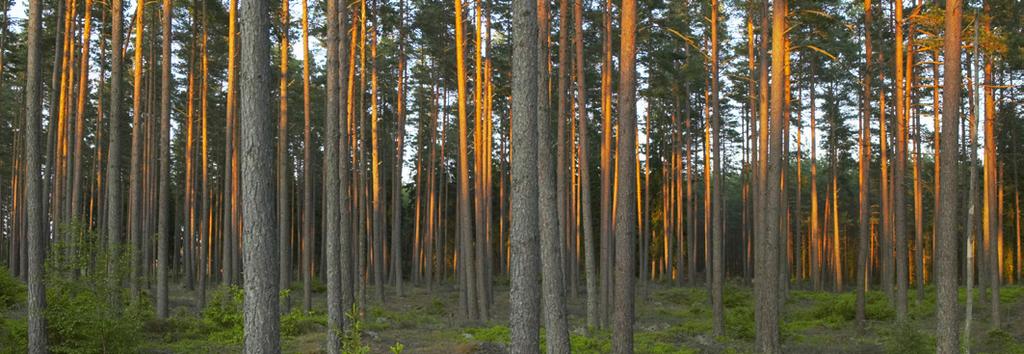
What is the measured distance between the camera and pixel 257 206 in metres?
8.05

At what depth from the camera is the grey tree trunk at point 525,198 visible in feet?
31.3

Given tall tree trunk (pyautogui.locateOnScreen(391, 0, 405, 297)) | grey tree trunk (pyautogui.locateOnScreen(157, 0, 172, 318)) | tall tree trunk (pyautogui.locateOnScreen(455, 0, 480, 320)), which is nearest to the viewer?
grey tree trunk (pyautogui.locateOnScreen(157, 0, 172, 318))

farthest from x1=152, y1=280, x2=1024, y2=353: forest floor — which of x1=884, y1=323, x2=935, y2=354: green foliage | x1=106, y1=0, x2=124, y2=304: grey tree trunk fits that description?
x1=106, y1=0, x2=124, y2=304: grey tree trunk

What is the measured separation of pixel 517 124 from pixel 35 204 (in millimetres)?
7786

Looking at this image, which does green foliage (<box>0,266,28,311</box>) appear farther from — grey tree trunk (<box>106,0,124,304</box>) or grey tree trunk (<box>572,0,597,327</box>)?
grey tree trunk (<box>572,0,597,327</box>)

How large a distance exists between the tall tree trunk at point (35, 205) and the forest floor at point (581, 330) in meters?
0.26

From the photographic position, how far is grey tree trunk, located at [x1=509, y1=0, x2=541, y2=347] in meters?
9.54

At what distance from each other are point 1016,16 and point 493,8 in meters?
14.8

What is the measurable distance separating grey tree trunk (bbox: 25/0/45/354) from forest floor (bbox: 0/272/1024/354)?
26cm

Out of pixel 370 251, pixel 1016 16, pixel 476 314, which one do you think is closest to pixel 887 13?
pixel 1016 16

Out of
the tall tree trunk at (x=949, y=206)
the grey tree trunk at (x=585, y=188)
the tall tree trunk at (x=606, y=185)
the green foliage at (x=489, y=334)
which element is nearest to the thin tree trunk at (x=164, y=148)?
the green foliage at (x=489, y=334)

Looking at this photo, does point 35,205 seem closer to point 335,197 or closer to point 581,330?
point 335,197

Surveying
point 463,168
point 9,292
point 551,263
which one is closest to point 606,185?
point 463,168

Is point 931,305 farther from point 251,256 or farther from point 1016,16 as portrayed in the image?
point 251,256
